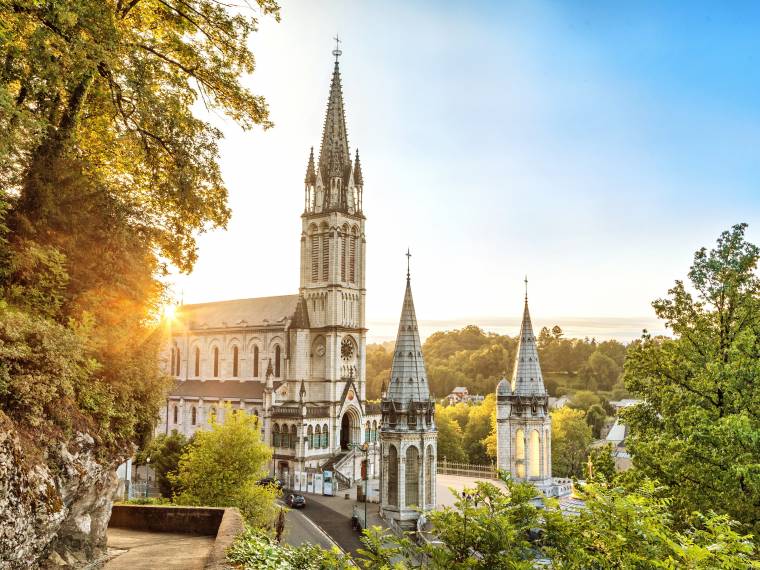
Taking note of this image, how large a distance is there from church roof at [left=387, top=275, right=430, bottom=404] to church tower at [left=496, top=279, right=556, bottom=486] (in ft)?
33.1

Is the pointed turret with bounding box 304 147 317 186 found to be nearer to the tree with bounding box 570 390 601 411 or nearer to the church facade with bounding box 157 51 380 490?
the church facade with bounding box 157 51 380 490

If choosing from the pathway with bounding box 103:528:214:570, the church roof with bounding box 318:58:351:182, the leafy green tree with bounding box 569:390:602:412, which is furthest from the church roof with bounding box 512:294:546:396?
the leafy green tree with bounding box 569:390:602:412

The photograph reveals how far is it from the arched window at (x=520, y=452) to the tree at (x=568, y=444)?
20516 millimetres

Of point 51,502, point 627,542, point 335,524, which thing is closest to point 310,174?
point 335,524

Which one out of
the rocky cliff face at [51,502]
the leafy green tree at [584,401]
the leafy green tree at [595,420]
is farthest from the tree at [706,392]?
the leafy green tree at [584,401]

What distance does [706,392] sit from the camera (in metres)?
15.6

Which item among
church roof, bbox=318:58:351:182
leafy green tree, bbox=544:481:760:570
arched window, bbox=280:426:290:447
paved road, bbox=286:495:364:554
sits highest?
church roof, bbox=318:58:351:182

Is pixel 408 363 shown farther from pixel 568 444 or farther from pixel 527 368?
pixel 568 444

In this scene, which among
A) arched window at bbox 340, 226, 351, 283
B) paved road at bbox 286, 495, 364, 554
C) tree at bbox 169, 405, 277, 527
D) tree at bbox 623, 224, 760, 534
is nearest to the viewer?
tree at bbox 623, 224, 760, 534

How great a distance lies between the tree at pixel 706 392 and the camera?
13461 mm

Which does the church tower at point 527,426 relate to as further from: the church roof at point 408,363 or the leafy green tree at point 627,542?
the leafy green tree at point 627,542

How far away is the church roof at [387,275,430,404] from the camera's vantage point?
33375mm

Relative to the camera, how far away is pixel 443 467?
61.9 metres

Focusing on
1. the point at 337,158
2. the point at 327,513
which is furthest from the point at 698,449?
the point at 337,158
